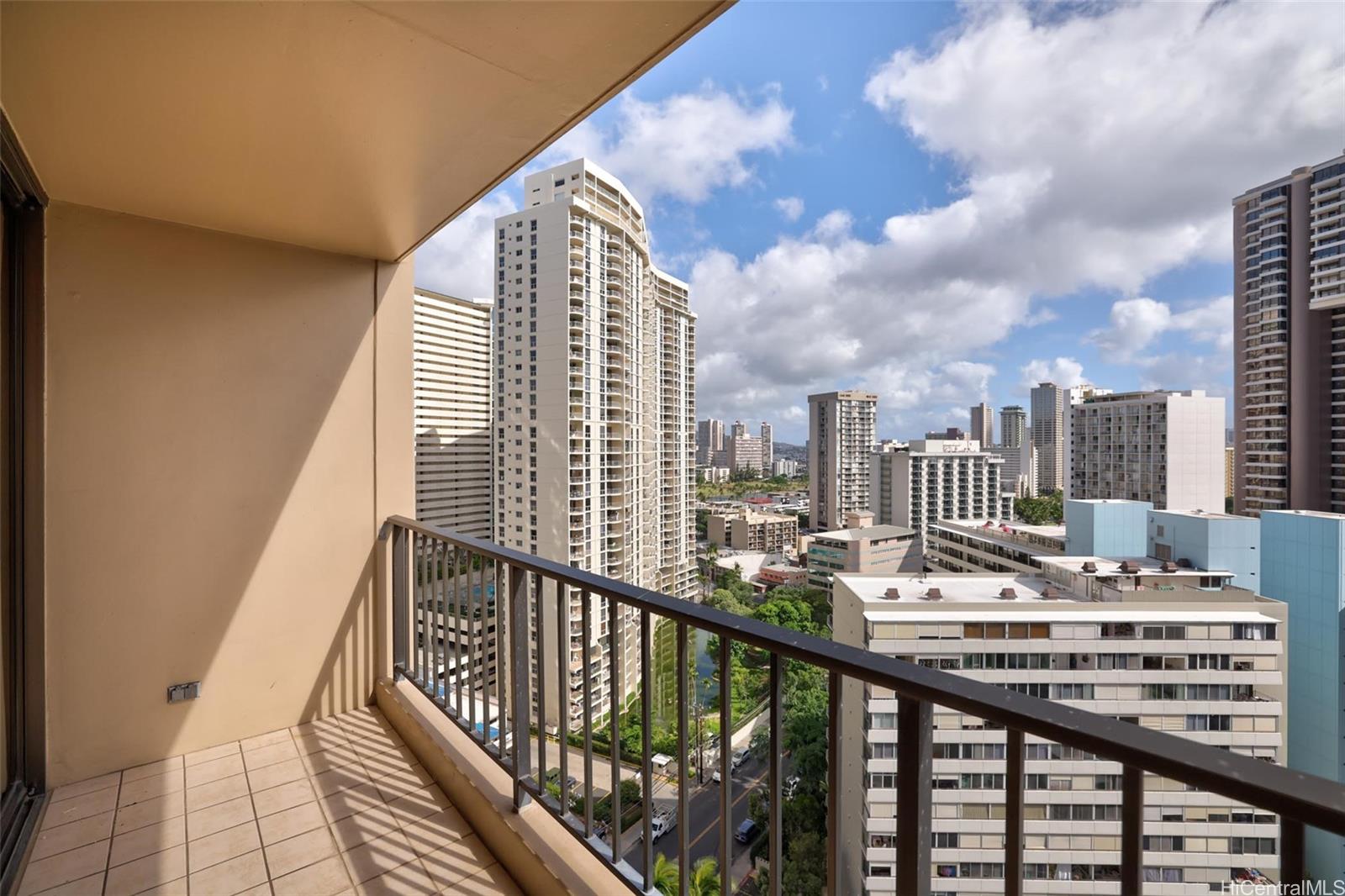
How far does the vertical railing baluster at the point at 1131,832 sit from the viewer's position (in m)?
0.64

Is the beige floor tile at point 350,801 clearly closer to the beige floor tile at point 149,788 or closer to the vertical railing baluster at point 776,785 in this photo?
the beige floor tile at point 149,788

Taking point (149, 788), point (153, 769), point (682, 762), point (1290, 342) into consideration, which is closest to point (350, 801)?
point (149, 788)

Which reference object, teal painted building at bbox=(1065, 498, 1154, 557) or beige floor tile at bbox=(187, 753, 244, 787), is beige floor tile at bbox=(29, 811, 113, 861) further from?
teal painted building at bbox=(1065, 498, 1154, 557)

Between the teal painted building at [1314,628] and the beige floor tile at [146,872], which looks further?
the teal painted building at [1314,628]

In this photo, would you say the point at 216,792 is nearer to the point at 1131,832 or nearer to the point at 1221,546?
the point at 1131,832

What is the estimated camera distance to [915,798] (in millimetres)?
814

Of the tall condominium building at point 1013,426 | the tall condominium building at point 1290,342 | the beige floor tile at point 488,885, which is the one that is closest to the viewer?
the beige floor tile at point 488,885

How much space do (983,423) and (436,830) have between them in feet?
229

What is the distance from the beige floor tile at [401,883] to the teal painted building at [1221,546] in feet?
50.2

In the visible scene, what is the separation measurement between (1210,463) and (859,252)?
30.6 meters

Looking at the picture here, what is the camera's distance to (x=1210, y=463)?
2467cm

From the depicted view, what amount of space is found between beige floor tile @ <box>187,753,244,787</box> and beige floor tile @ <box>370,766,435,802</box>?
0.62 metres

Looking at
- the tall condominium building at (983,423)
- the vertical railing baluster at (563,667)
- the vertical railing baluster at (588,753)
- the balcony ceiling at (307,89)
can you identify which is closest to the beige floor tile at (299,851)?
the vertical railing baluster at (563,667)

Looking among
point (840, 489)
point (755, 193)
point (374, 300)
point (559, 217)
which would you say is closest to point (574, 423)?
point (559, 217)
